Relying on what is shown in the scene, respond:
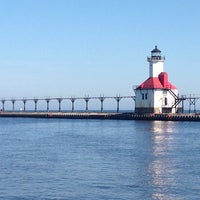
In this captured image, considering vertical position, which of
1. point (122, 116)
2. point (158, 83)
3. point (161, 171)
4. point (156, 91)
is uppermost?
Result: point (158, 83)

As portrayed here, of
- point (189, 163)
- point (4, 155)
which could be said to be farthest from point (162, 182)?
point (4, 155)

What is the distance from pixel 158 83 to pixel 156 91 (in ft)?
6.71

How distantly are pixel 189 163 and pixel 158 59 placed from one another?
66745mm

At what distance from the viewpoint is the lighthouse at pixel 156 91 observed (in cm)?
10312

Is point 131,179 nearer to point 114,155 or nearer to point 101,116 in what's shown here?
point 114,155

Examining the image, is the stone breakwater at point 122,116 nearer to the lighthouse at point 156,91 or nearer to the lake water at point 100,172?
the lighthouse at point 156,91

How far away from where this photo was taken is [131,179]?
3222 centimetres

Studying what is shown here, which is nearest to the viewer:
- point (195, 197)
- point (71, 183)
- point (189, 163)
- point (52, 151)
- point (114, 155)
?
point (195, 197)

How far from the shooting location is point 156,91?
336 feet

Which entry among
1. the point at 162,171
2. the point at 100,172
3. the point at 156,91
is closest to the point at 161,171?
the point at 162,171

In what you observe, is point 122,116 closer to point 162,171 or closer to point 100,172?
point 162,171

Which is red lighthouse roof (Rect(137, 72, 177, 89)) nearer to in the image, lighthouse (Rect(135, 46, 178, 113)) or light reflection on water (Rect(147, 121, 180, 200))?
lighthouse (Rect(135, 46, 178, 113))

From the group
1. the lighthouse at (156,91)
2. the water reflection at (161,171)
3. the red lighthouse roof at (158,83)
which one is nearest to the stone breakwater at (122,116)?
the lighthouse at (156,91)

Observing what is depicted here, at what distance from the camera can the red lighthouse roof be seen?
338 feet
